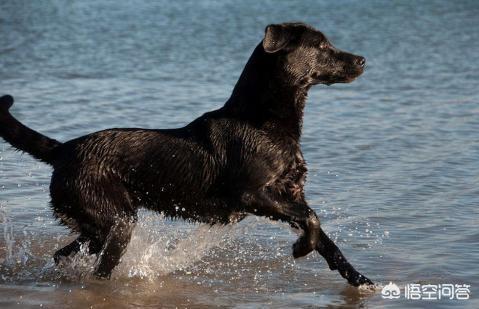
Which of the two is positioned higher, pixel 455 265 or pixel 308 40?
pixel 308 40

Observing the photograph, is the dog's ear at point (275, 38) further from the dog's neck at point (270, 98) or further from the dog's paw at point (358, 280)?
the dog's paw at point (358, 280)

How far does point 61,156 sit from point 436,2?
24808 millimetres

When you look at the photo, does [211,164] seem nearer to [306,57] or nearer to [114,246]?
[114,246]

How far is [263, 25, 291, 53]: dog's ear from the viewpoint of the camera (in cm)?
594

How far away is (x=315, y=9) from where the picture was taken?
27.7 metres

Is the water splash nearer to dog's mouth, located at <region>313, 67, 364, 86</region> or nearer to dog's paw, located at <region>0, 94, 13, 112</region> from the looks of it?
dog's mouth, located at <region>313, 67, 364, 86</region>

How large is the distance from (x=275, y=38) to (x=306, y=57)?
0.95ft

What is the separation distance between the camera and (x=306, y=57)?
6176mm

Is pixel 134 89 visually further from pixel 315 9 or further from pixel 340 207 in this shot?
pixel 315 9

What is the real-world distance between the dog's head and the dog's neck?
58mm

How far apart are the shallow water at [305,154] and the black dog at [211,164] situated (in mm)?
388

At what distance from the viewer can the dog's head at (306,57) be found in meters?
6.02

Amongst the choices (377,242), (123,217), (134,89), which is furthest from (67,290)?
(134,89)

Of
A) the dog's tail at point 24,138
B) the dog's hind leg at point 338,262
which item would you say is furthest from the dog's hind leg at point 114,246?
the dog's hind leg at point 338,262
